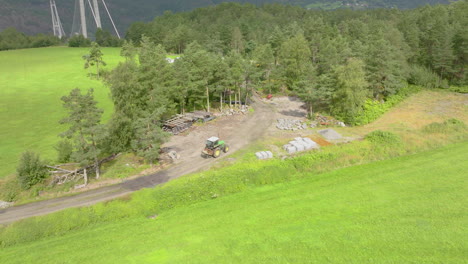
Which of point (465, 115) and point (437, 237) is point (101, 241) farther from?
point (465, 115)

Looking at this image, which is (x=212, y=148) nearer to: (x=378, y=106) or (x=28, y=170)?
(x=28, y=170)

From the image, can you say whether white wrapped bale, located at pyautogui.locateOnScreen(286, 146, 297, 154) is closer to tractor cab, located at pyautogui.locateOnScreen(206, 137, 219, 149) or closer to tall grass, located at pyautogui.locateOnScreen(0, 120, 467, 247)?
tall grass, located at pyautogui.locateOnScreen(0, 120, 467, 247)

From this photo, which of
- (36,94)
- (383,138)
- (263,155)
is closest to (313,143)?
(263,155)

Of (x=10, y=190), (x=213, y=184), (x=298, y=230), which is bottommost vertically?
(x=298, y=230)

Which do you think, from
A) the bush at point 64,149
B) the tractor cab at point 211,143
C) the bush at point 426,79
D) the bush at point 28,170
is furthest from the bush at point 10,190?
the bush at point 426,79

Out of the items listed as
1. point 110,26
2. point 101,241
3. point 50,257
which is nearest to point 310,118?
point 101,241

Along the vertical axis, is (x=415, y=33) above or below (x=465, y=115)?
above
